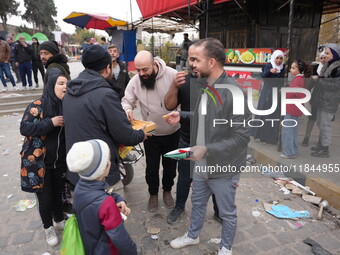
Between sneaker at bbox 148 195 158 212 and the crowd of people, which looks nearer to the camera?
the crowd of people

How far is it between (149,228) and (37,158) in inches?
58.5

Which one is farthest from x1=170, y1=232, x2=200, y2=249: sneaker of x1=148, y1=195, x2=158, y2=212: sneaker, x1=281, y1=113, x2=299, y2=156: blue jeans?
x1=281, y1=113, x2=299, y2=156: blue jeans

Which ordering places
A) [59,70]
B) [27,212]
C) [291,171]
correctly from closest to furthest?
[59,70] → [27,212] → [291,171]

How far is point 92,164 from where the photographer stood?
1.55 metres

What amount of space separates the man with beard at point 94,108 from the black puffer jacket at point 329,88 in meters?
3.58

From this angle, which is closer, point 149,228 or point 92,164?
point 92,164

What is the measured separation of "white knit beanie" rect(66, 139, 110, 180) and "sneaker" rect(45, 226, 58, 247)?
1.53 metres

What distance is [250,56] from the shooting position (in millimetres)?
7156

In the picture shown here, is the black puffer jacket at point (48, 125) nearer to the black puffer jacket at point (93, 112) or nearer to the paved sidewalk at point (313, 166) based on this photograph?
the black puffer jacket at point (93, 112)

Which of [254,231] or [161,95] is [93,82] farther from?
[254,231]

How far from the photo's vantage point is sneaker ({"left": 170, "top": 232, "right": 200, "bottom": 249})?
2596 mm

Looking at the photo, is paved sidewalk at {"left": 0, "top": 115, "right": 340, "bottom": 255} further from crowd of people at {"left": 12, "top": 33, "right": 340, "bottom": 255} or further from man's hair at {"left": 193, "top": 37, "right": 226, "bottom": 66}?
man's hair at {"left": 193, "top": 37, "right": 226, "bottom": 66}

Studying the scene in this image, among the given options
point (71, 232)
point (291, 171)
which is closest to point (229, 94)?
point (71, 232)

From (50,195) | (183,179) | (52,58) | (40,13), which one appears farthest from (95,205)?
(40,13)
